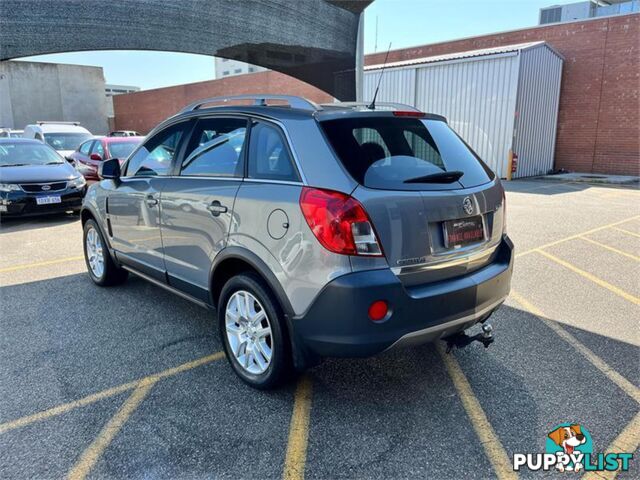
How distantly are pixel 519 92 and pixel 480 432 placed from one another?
48.2 feet

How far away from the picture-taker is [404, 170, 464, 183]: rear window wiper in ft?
8.85

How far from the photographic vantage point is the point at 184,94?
33094 millimetres

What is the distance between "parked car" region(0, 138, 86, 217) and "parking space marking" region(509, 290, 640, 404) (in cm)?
796

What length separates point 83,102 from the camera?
117 feet

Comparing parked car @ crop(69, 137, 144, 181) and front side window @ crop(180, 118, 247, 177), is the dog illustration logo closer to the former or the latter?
front side window @ crop(180, 118, 247, 177)

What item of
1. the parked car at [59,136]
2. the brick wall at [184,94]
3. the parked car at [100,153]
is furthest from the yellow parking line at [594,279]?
the brick wall at [184,94]

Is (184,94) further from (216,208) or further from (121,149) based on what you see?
(216,208)

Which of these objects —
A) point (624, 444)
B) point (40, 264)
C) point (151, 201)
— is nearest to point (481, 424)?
point (624, 444)

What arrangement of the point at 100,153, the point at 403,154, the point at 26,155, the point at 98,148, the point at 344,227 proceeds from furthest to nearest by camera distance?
the point at 98,148 < the point at 100,153 < the point at 26,155 < the point at 403,154 < the point at 344,227

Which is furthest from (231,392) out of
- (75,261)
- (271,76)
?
(271,76)

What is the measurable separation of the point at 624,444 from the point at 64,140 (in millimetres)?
16960

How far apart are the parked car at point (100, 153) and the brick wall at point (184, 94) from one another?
49.4 ft

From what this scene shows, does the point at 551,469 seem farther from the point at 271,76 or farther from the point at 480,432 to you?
the point at 271,76

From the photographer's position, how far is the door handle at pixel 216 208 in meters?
3.07
